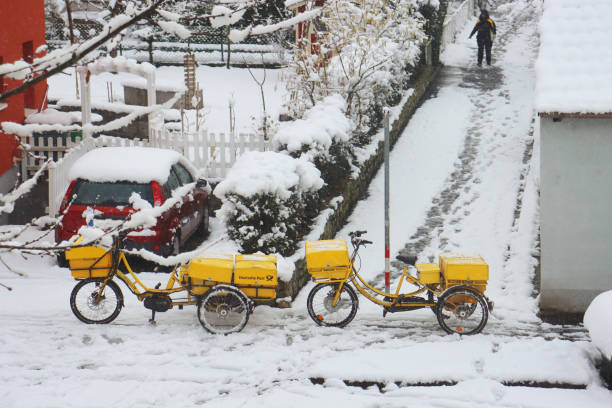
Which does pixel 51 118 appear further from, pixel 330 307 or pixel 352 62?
pixel 330 307

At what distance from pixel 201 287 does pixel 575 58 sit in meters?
5.54

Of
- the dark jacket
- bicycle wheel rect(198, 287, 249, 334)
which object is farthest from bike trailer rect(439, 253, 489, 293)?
the dark jacket

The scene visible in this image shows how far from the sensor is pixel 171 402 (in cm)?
742

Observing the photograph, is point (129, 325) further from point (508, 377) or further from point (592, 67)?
point (592, 67)

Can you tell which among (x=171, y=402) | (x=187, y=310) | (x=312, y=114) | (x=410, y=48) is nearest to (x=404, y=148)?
(x=410, y=48)

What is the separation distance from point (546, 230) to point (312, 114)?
5110 mm

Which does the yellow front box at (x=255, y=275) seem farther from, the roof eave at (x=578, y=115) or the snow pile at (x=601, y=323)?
Answer: the roof eave at (x=578, y=115)

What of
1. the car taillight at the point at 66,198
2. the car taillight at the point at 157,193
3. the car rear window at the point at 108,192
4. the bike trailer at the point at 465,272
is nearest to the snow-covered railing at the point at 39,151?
the car taillight at the point at 66,198

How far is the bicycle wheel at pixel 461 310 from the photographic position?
8.92 meters

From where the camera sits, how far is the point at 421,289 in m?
9.23

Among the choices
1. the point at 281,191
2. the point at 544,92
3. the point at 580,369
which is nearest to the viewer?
the point at 580,369

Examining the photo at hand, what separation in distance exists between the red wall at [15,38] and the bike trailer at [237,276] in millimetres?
Result: 7211

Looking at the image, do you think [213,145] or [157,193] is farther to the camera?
[213,145]

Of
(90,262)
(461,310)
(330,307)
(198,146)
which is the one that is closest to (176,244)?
(90,262)
